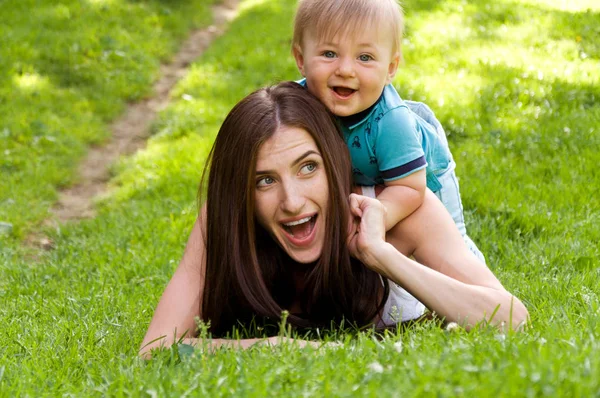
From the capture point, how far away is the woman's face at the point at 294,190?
3336 millimetres

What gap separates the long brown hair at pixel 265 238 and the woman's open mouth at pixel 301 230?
0.08 meters

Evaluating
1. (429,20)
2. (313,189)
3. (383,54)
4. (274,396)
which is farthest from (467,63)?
(274,396)

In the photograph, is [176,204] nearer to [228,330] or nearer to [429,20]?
[228,330]

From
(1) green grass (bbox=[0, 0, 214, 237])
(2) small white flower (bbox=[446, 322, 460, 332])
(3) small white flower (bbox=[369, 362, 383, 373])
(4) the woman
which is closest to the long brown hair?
(4) the woman

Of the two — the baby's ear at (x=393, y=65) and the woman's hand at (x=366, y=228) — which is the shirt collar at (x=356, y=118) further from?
the woman's hand at (x=366, y=228)

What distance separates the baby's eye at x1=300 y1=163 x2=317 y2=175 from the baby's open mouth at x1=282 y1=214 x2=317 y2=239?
0.19m

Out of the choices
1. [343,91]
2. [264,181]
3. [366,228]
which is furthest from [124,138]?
[366,228]

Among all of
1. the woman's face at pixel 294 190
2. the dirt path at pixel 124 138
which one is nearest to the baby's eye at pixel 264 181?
the woman's face at pixel 294 190

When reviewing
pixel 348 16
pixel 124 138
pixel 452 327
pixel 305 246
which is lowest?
pixel 124 138

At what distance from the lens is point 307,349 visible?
9.07 feet

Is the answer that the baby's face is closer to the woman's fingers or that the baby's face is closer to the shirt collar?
the shirt collar

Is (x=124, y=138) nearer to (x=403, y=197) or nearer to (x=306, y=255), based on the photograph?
(x=306, y=255)

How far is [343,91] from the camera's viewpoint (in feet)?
11.9

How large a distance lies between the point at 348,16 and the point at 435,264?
3.77ft
